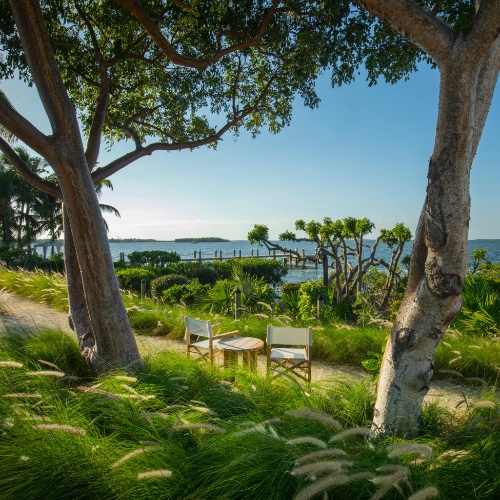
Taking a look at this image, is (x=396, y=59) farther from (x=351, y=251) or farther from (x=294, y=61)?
(x=351, y=251)

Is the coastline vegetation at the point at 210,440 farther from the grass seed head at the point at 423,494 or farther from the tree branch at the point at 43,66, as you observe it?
the tree branch at the point at 43,66

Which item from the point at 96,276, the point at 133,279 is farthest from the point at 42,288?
the point at 96,276

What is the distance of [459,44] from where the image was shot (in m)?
3.16

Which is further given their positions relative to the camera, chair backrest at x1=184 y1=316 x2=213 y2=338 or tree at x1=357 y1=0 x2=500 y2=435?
chair backrest at x1=184 y1=316 x2=213 y2=338

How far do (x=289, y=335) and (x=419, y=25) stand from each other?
12.2 feet

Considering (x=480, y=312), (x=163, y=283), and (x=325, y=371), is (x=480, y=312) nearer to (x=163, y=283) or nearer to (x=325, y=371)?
(x=325, y=371)

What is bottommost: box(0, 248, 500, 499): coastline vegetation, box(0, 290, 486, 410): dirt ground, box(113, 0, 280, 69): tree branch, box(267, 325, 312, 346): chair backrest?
box(0, 290, 486, 410): dirt ground

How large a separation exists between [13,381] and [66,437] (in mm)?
1370

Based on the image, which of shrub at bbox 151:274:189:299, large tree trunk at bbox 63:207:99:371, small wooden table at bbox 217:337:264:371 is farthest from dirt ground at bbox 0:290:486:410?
shrub at bbox 151:274:189:299

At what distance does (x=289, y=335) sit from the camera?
5.79 metres

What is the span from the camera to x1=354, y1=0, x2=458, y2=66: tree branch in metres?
3.27

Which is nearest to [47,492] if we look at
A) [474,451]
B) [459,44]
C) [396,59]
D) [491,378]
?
[474,451]

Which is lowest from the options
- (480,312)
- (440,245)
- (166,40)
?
(480,312)

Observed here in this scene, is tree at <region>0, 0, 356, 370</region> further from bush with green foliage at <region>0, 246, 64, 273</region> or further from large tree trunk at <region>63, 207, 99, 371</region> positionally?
bush with green foliage at <region>0, 246, 64, 273</region>
